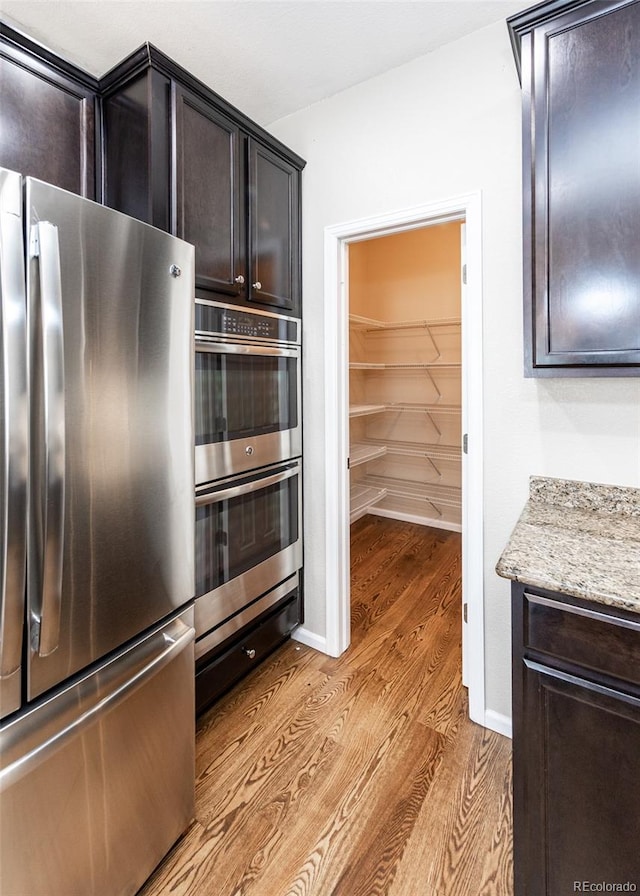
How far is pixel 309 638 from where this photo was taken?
2383 mm

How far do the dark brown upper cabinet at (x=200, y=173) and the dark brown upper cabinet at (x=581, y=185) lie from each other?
1.06 metres

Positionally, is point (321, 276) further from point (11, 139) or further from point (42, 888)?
point (42, 888)

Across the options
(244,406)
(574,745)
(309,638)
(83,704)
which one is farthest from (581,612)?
(309,638)

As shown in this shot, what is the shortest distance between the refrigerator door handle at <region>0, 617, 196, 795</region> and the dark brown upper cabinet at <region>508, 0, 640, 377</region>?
4.47ft

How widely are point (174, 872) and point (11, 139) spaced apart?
2.31 meters

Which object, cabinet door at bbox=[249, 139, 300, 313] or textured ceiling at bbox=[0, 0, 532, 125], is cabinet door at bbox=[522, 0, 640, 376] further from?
cabinet door at bbox=[249, 139, 300, 313]

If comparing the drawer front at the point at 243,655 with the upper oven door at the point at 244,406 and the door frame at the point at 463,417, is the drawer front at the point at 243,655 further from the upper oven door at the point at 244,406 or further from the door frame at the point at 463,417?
the upper oven door at the point at 244,406

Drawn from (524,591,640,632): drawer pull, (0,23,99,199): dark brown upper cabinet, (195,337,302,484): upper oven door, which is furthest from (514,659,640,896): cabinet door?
(0,23,99,199): dark brown upper cabinet

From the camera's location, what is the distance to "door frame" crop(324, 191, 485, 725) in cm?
178

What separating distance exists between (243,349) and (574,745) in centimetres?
164

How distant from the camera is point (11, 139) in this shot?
1.43m

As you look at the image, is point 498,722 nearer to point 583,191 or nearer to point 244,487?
point 244,487

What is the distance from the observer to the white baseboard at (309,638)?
233cm

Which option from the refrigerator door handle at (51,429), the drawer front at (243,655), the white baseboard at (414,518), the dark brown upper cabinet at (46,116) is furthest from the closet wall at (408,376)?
the refrigerator door handle at (51,429)
